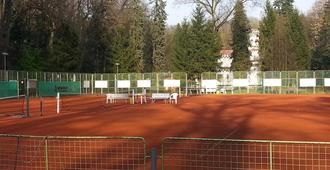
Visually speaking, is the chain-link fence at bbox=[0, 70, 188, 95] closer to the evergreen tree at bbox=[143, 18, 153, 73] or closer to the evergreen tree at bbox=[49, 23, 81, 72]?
the evergreen tree at bbox=[49, 23, 81, 72]

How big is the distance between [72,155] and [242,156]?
14.2 feet

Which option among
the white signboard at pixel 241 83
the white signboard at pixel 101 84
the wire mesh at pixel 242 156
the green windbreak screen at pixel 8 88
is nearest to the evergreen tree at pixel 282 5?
the white signboard at pixel 241 83

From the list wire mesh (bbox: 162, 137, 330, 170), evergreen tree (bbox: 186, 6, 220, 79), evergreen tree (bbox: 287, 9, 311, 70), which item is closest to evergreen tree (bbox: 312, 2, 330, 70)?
evergreen tree (bbox: 287, 9, 311, 70)

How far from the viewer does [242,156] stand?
1310 cm

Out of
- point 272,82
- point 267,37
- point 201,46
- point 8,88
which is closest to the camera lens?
point 8,88

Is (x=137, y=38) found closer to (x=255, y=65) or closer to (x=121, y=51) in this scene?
(x=121, y=51)

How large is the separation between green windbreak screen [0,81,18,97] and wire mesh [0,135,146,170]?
1632 inches

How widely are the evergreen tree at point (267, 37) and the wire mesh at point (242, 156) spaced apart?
227 ft

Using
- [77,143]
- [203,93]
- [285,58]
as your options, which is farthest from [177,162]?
[285,58]

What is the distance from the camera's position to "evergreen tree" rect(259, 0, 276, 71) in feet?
272

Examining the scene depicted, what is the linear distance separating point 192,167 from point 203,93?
5987cm

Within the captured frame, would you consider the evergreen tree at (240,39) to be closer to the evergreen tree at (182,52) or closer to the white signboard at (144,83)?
the evergreen tree at (182,52)

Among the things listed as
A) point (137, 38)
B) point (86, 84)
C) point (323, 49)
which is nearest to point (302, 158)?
point (86, 84)

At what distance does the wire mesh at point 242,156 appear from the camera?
12508 mm
